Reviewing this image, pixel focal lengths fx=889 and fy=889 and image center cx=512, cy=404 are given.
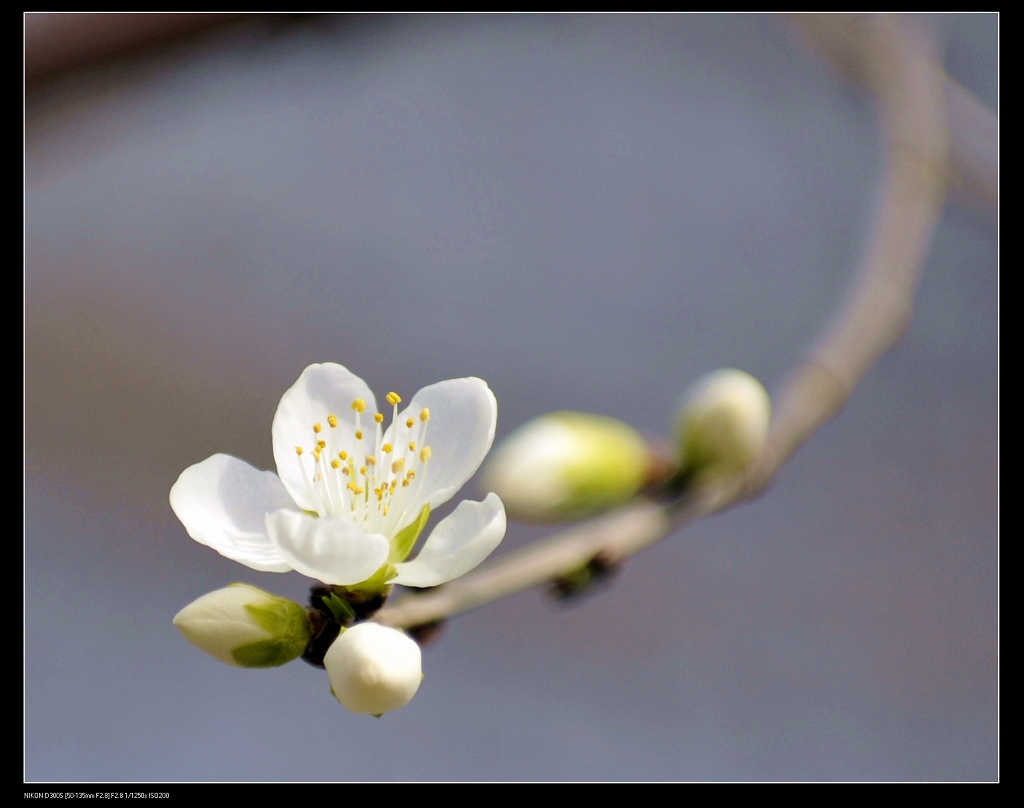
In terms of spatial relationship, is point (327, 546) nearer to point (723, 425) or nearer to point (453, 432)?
point (453, 432)

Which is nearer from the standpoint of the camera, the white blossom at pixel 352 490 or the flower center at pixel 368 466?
the white blossom at pixel 352 490

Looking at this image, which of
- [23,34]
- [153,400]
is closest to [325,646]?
[23,34]

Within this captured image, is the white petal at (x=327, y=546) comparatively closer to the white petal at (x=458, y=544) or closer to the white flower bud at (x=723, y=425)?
the white petal at (x=458, y=544)

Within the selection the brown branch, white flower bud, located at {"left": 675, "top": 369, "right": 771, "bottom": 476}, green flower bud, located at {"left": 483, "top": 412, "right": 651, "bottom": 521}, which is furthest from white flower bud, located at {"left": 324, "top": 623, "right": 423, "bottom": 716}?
white flower bud, located at {"left": 675, "top": 369, "right": 771, "bottom": 476}

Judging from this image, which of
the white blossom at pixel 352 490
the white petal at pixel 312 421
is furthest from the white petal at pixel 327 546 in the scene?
the white petal at pixel 312 421

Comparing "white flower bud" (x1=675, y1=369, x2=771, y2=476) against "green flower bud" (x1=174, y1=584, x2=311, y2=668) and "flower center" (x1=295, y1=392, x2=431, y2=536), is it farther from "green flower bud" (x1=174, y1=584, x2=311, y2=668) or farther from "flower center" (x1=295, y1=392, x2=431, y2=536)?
"green flower bud" (x1=174, y1=584, x2=311, y2=668)
